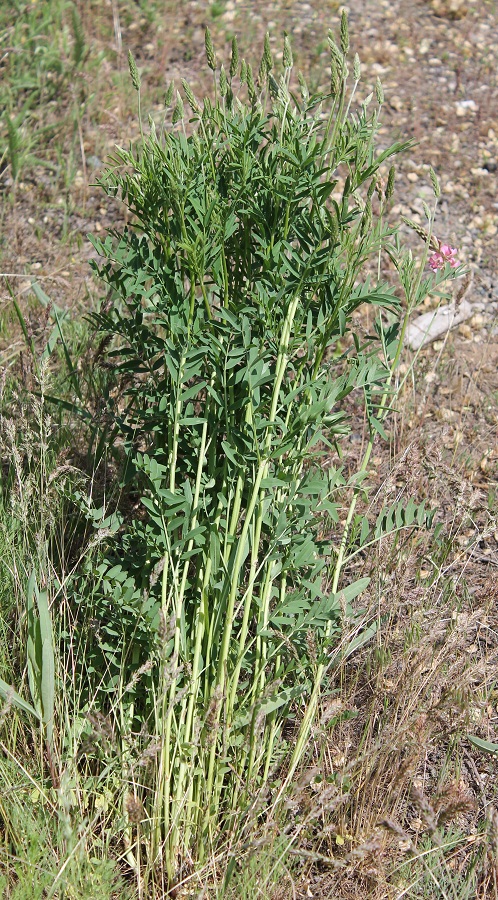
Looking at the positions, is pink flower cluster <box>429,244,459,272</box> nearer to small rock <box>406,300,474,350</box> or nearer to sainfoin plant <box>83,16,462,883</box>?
sainfoin plant <box>83,16,462,883</box>

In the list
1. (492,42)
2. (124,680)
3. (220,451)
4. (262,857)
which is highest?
(492,42)

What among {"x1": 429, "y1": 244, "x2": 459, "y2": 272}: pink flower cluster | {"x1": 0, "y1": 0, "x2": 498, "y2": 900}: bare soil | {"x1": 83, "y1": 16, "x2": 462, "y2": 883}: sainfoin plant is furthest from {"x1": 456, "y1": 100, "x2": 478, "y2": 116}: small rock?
{"x1": 83, "y1": 16, "x2": 462, "y2": 883}: sainfoin plant

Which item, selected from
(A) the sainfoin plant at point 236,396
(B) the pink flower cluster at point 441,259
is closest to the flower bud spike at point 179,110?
(A) the sainfoin plant at point 236,396

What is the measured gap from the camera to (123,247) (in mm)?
1990

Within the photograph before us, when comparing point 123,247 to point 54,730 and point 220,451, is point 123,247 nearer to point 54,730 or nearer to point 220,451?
point 220,451

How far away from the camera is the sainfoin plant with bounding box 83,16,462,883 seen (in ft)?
5.79

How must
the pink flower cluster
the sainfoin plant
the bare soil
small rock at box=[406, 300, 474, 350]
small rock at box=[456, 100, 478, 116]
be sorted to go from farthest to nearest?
small rock at box=[456, 100, 478, 116] → small rock at box=[406, 300, 474, 350] → the pink flower cluster → the bare soil → the sainfoin plant

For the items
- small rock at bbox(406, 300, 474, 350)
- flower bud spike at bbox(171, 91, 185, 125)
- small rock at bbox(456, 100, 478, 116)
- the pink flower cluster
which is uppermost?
flower bud spike at bbox(171, 91, 185, 125)

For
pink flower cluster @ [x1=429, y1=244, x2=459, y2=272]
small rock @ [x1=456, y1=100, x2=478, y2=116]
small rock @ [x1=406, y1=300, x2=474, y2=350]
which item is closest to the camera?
pink flower cluster @ [x1=429, y1=244, x2=459, y2=272]

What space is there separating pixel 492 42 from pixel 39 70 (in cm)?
290

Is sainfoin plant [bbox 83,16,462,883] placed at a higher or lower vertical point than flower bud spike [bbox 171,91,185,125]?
lower

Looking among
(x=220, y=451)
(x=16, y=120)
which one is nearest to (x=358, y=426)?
(x=220, y=451)

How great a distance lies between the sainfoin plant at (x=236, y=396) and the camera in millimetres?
1764

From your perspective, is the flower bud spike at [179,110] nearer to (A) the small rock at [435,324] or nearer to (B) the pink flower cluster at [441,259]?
(B) the pink flower cluster at [441,259]
